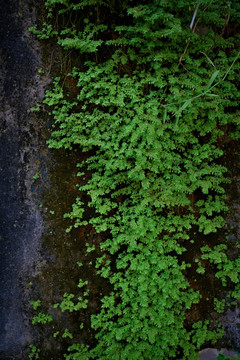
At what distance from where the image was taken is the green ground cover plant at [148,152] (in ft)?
12.1

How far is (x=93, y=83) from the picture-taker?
384 cm

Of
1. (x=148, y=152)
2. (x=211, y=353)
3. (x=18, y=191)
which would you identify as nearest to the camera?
(x=148, y=152)

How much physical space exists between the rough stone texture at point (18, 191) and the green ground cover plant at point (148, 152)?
431 millimetres

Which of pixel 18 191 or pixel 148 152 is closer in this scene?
pixel 148 152

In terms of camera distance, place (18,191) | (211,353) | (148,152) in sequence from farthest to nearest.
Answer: (211,353)
(18,191)
(148,152)

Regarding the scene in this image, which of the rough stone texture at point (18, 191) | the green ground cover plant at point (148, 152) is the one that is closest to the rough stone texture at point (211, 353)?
the green ground cover plant at point (148, 152)

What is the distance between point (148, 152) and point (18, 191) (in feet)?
7.86

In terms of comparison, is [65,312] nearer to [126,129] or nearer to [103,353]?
[103,353]

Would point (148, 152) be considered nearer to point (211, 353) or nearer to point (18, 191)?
point (18, 191)

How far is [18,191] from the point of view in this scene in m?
4.07

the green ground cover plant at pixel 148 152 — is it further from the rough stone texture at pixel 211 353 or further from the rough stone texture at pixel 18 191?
the rough stone texture at pixel 18 191

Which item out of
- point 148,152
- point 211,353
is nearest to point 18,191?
point 148,152

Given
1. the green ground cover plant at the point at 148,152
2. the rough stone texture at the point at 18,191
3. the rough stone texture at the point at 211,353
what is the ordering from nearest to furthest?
the green ground cover plant at the point at 148,152, the rough stone texture at the point at 18,191, the rough stone texture at the point at 211,353

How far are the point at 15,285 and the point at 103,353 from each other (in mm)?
1939
